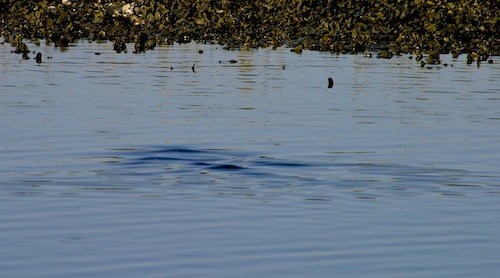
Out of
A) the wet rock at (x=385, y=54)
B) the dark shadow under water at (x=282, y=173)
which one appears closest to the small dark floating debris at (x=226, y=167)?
the dark shadow under water at (x=282, y=173)

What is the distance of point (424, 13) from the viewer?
39.6 meters

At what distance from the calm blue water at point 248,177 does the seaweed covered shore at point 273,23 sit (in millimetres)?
9618

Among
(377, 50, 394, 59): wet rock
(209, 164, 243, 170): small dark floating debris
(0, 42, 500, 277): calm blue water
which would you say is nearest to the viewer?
(0, 42, 500, 277): calm blue water

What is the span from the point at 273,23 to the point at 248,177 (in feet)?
95.2

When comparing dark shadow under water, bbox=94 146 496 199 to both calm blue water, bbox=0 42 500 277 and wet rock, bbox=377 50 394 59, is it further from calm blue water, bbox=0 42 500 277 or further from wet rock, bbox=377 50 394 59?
wet rock, bbox=377 50 394 59

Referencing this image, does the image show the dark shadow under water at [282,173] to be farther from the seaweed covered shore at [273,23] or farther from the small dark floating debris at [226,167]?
the seaweed covered shore at [273,23]

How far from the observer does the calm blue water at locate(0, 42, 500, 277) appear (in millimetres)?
10703

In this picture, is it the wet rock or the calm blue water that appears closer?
the calm blue water

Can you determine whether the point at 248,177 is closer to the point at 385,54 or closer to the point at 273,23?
the point at 385,54

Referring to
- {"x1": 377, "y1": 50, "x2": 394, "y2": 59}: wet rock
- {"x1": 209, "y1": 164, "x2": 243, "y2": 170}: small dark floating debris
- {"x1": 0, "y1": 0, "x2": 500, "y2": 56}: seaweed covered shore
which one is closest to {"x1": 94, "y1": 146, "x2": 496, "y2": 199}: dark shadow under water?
{"x1": 209, "y1": 164, "x2": 243, "y2": 170}: small dark floating debris

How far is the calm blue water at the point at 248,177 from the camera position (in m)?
10.7

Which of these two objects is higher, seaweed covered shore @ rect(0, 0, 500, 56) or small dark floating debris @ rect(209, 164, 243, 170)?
seaweed covered shore @ rect(0, 0, 500, 56)

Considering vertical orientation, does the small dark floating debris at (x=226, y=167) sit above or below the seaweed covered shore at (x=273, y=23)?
below

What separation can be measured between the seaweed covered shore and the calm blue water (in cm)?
962
